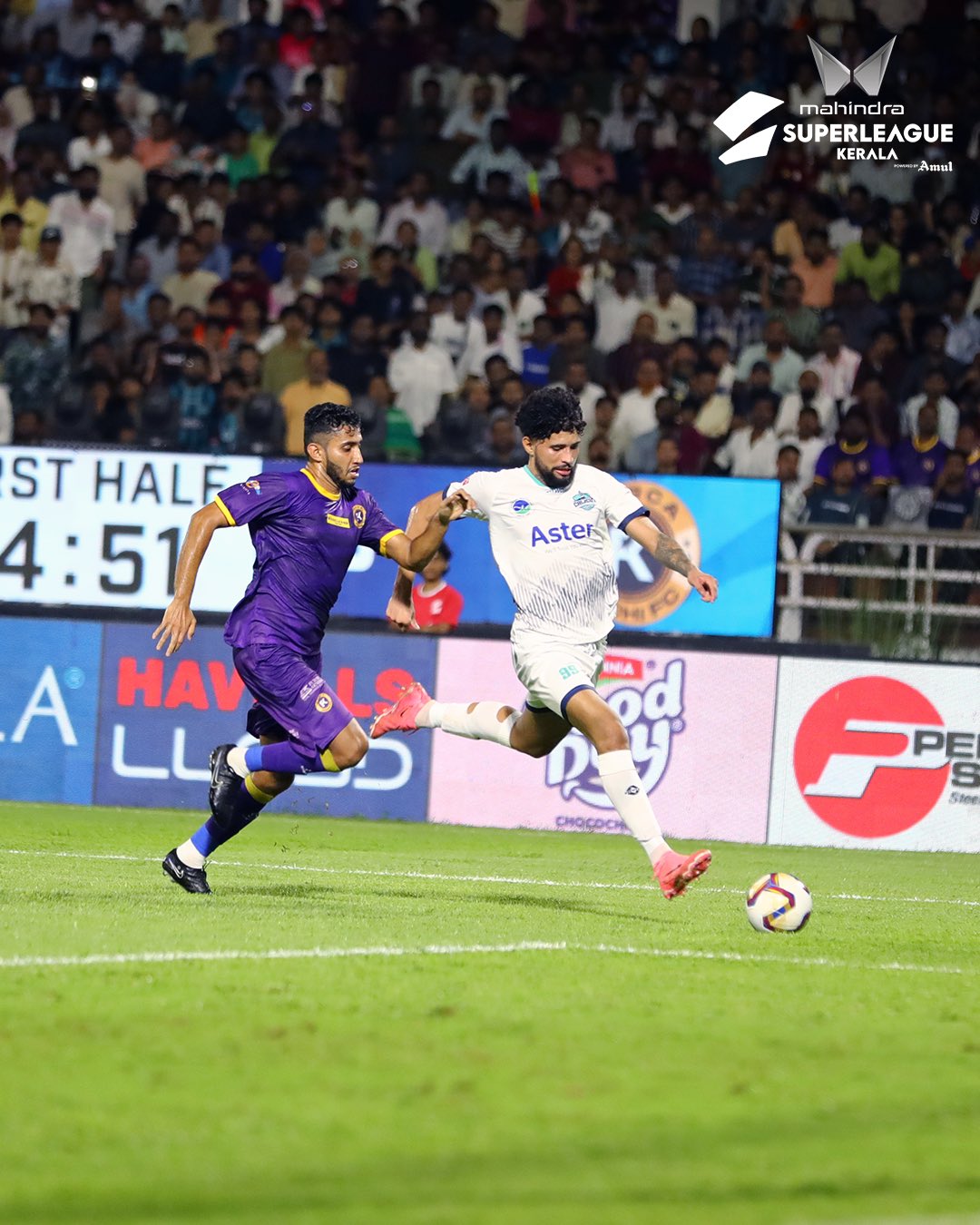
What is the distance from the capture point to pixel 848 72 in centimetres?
2098

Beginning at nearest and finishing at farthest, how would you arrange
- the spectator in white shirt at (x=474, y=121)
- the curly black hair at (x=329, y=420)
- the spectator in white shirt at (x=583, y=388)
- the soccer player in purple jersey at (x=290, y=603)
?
1. the soccer player in purple jersey at (x=290, y=603)
2. the curly black hair at (x=329, y=420)
3. the spectator in white shirt at (x=583, y=388)
4. the spectator in white shirt at (x=474, y=121)

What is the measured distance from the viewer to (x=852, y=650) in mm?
14625

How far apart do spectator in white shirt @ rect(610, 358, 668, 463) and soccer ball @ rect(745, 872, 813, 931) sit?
29.2 ft

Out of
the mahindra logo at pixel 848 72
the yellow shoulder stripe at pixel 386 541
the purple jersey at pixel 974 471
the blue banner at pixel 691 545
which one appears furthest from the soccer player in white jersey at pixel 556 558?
the mahindra logo at pixel 848 72

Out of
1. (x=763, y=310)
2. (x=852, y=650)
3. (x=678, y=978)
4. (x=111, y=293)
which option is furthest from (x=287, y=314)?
(x=678, y=978)

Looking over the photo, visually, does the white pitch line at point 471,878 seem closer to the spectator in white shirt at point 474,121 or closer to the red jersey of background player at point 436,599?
the red jersey of background player at point 436,599

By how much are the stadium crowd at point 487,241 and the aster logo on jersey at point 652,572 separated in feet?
3.90

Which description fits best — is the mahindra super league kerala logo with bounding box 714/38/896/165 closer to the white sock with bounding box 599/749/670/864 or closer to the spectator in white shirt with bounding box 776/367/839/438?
the spectator in white shirt with bounding box 776/367/839/438

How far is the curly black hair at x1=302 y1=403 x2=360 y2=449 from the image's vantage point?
29.6 ft

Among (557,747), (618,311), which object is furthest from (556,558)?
(618,311)

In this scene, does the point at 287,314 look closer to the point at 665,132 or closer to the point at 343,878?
the point at 665,132

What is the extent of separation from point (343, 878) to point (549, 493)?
246 cm

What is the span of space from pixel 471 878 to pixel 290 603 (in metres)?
2.15

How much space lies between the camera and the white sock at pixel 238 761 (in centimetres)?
887
